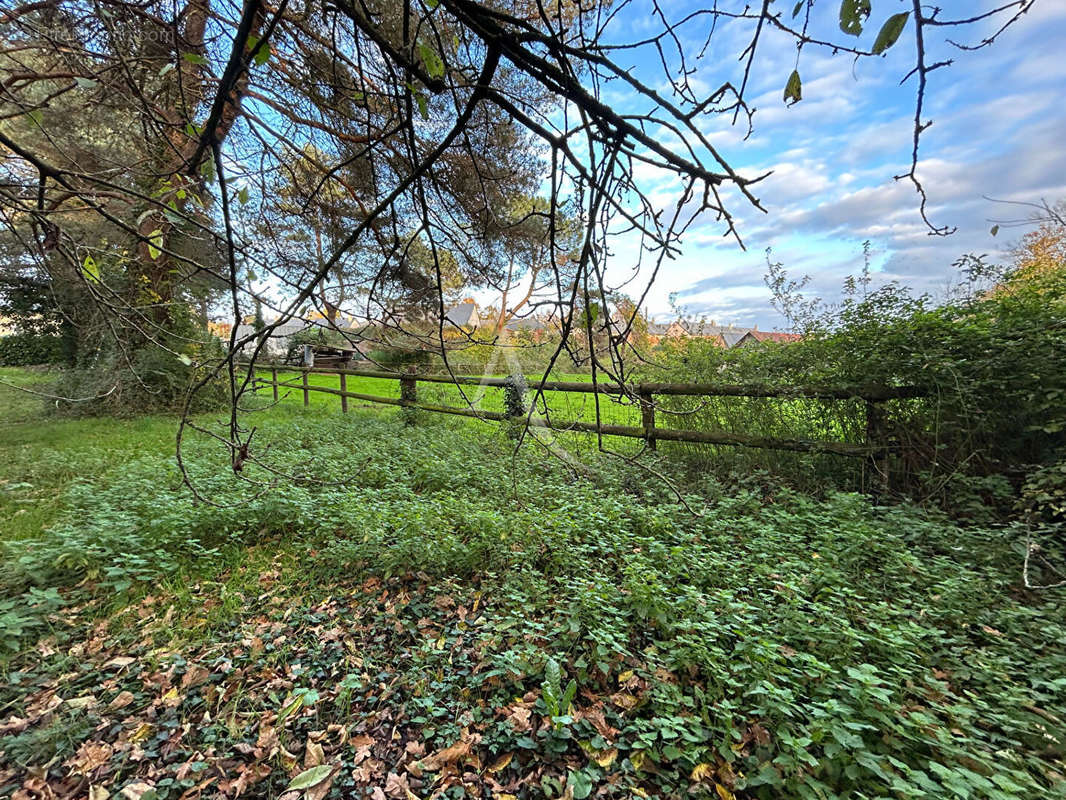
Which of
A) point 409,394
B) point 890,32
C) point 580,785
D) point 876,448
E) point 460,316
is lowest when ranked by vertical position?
point 580,785

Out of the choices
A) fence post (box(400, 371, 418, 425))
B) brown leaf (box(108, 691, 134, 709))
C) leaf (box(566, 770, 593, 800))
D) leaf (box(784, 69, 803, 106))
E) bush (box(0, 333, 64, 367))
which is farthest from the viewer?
bush (box(0, 333, 64, 367))

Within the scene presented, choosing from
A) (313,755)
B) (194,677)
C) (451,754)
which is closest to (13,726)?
(194,677)

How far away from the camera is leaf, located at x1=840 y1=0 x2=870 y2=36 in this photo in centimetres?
68

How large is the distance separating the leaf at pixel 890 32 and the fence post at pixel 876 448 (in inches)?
126

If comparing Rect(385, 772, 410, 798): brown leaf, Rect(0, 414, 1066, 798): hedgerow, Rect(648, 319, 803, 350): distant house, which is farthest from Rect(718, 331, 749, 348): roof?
Rect(385, 772, 410, 798): brown leaf

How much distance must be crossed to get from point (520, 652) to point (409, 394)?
5.54 meters

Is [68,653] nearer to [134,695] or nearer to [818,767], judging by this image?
[134,695]

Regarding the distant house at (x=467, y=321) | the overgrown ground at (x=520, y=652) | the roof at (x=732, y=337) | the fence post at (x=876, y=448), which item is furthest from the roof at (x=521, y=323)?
the roof at (x=732, y=337)

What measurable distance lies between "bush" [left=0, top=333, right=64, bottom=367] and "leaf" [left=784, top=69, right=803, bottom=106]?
11910mm

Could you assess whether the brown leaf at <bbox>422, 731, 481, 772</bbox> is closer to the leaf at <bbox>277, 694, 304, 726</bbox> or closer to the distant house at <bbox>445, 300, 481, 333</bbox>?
the leaf at <bbox>277, 694, 304, 726</bbox>

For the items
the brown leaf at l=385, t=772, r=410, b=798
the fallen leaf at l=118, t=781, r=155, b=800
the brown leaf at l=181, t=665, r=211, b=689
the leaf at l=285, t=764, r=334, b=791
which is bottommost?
the brown leaf at l=385, t=772, r=410, b=798

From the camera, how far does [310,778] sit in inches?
55.9

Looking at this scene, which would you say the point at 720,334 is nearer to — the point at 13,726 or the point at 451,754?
the point at 451,754

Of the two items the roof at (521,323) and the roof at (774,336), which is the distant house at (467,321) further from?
the roof at (774,336)
